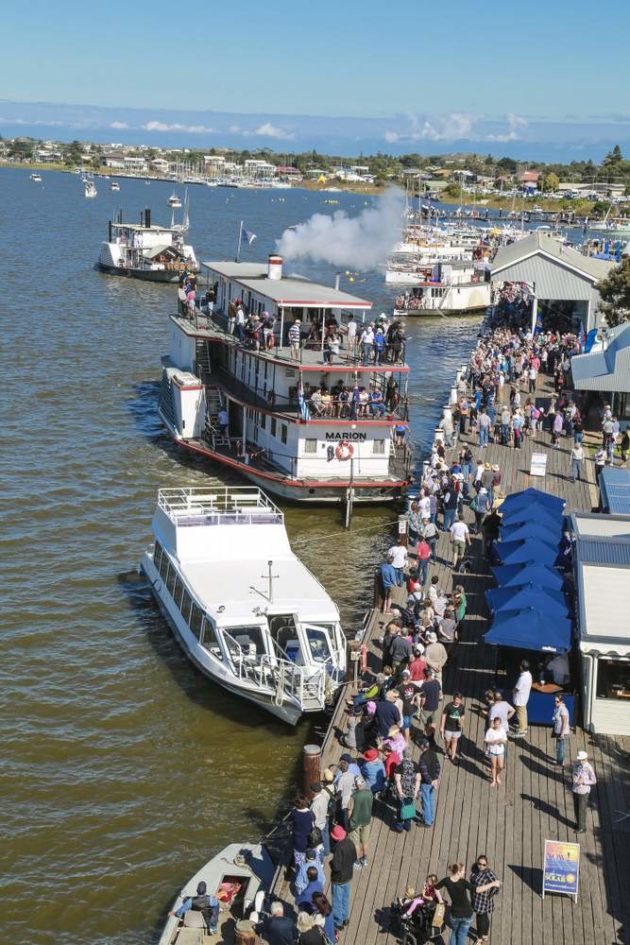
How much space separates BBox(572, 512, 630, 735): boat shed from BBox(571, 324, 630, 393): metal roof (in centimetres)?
2054

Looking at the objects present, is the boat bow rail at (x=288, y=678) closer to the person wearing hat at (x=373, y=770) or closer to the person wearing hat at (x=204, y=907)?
the person wearing hat at (x=373, y=770)

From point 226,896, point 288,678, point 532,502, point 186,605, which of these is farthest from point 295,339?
point 226,896

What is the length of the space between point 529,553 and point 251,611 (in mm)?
6069

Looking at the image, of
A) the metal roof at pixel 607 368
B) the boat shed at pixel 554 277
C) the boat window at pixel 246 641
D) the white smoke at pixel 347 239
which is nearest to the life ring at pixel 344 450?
the metal roof at pixel 607 368

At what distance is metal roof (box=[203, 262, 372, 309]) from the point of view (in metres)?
37.2

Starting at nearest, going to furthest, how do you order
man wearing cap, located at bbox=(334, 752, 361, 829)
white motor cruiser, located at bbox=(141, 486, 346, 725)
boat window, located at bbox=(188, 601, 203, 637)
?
man wearing cap, located at bbox=(334, 752, 361, 829), white motor cruiser, located at bbox=(141, 486, 346, 725), boat window, located at bbox=(188, 601, 203, 637)

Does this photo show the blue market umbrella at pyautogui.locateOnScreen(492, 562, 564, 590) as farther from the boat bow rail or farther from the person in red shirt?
the boat bow rail

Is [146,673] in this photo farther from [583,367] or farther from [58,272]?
[58,272]

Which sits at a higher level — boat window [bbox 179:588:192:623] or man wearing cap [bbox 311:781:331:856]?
man wearing cap [bbox 311:781:331:856]

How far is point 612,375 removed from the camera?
4144cm

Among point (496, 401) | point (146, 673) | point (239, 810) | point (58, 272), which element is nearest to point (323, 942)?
point (239, 810)

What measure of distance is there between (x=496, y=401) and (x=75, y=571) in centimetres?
1976

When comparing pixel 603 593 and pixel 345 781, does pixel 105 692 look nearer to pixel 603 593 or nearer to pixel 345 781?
pixel 345 781

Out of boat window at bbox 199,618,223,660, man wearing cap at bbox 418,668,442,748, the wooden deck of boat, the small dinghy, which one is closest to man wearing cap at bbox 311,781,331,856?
the wooden deck of boat
